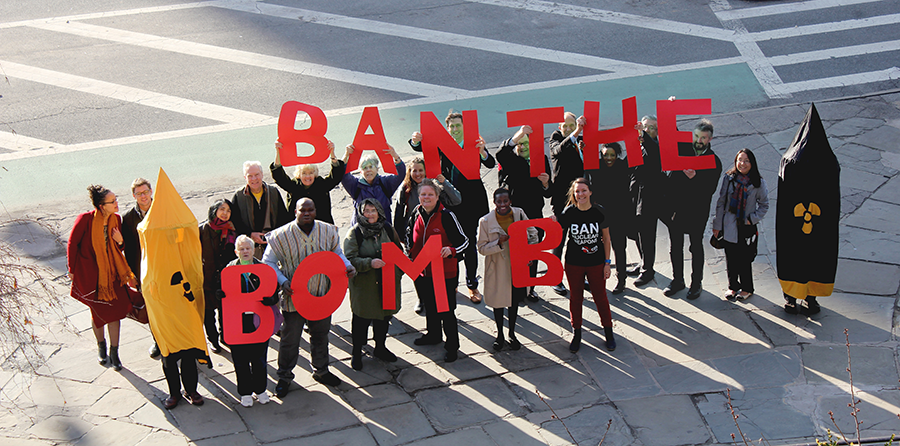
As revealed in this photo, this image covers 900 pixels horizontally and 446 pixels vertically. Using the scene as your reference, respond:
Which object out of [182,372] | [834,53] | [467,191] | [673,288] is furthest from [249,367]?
[834,53]

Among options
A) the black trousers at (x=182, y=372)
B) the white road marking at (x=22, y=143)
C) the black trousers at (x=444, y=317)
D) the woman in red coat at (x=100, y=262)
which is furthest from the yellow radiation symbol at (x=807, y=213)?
the white road marking at (x=22, y=143)

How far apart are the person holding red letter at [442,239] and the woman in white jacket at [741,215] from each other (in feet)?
9.29

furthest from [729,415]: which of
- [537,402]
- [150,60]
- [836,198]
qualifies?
[150,60]

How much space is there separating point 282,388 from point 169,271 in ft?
4.76

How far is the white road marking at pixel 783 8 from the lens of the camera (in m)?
16.1

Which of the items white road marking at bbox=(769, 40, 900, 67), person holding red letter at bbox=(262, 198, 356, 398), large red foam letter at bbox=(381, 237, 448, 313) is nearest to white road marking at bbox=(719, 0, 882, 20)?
white road marking at bbox=(769, 40, 900, 67)

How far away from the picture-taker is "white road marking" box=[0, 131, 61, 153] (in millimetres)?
12180

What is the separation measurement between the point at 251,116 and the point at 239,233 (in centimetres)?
A: 602

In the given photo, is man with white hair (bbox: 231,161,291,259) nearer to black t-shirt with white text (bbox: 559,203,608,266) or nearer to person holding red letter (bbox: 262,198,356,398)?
person holding red letter (bbox: 262,198,356,398)

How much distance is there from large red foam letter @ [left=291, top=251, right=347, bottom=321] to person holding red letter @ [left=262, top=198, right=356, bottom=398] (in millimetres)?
97

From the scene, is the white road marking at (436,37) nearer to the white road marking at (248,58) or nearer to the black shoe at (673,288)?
the white road marking at (248,58)

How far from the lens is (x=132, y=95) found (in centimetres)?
1366

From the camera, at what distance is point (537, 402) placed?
6742mm

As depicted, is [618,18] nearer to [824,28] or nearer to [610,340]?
[824,28]
